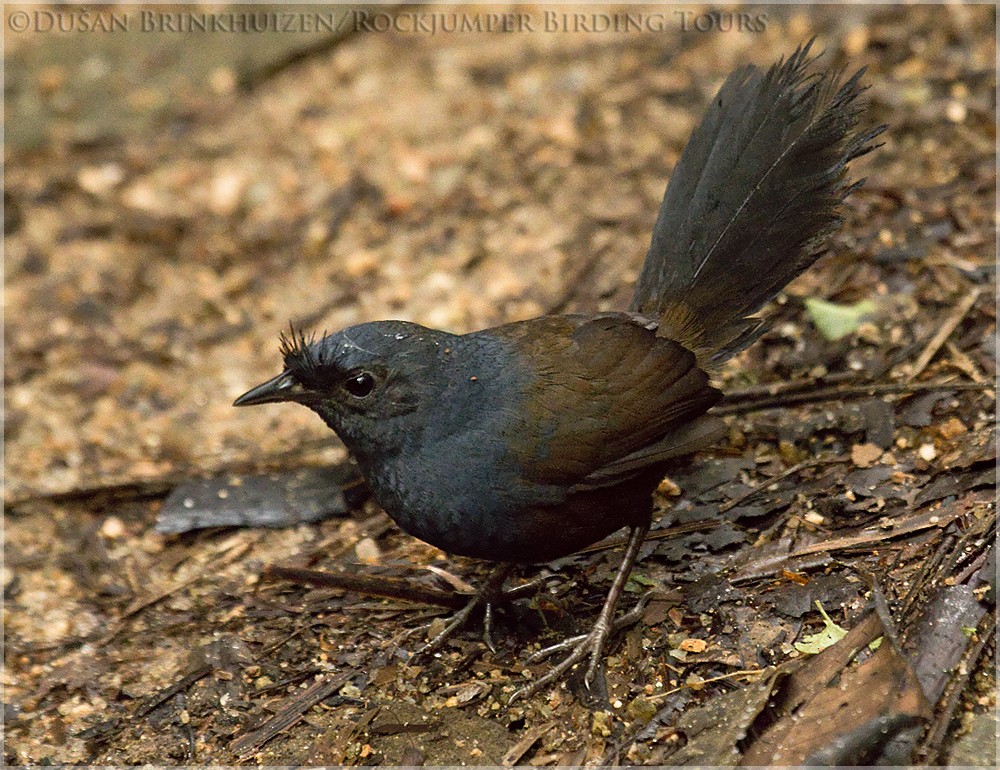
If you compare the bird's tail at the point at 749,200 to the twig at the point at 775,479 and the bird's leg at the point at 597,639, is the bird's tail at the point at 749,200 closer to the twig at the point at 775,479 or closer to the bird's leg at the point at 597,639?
the twig at the point at 775,479

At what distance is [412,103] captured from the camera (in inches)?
297

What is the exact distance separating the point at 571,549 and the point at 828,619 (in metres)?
0.92

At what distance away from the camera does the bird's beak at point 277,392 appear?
402 centimetres

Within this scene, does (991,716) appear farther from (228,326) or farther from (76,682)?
(228,326)

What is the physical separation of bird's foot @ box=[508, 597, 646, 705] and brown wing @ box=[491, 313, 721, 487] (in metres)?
0.54

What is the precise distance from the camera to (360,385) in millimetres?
3924

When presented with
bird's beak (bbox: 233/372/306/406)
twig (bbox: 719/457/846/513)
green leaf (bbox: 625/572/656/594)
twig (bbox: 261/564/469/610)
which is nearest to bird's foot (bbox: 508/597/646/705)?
green leaf (bbox: 625/572/656/594)

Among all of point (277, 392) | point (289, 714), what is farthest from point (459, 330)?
point (289, 714)

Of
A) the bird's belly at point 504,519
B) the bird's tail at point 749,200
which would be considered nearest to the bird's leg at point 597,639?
the bird's belly at point 504,519

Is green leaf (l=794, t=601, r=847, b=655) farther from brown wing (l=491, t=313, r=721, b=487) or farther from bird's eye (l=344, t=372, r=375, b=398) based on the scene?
bird's eye (l=344, t=372, r=375, b=398)

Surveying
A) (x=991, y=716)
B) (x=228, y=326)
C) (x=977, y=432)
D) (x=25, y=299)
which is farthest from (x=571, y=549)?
(x=25, y=299)

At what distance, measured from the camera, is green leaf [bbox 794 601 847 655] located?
3.59 meters

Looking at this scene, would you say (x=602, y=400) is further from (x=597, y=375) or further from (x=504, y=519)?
(x=504, y=519)

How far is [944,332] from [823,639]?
1.86 m
